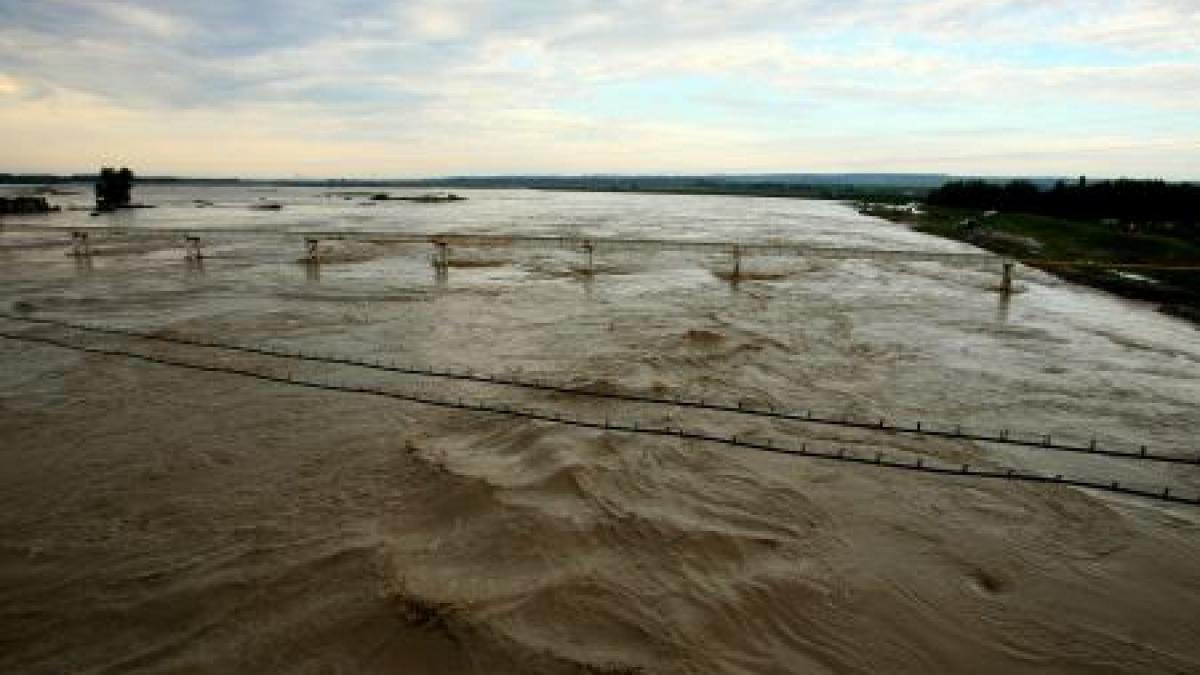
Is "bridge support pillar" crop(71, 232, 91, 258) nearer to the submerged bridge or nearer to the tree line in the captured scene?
the submerged bridge

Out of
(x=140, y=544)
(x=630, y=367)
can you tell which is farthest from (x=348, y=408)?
(x=630, y=367)

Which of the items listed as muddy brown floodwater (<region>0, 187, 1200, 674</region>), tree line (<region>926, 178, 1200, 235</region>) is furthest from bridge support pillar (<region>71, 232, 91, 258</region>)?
tree line (<region>926, 178, 1200, 235</region>)

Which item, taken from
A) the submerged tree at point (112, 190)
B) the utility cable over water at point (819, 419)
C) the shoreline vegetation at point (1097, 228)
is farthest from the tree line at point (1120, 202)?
the submerged tree at point (112, 190)

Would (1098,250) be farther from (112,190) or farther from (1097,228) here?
(112,190)

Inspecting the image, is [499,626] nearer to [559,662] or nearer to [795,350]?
[559,662]

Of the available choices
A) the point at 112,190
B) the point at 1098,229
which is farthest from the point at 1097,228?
the point at 112,190
